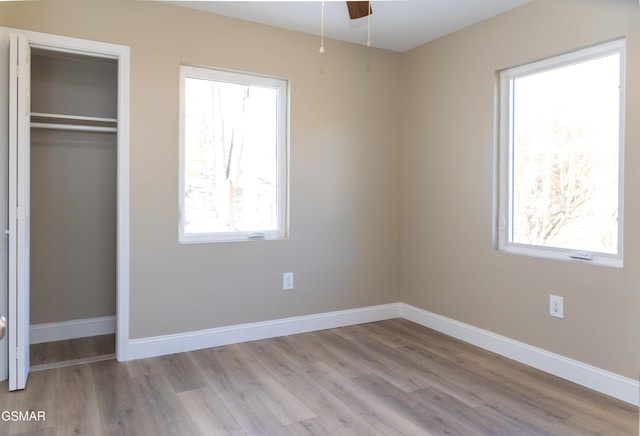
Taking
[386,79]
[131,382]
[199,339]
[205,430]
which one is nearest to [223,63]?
[386,79]

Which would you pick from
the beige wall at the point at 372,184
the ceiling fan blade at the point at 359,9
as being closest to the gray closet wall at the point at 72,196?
the beige wall at the point at 372,184

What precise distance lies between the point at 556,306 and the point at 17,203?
330 centimetres

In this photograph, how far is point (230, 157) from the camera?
3404 millimetres

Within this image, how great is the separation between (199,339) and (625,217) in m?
2.87

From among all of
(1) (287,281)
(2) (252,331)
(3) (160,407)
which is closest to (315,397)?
(3) (160,407)

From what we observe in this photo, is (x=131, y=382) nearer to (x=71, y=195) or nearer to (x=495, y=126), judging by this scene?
(x=71, y=195)

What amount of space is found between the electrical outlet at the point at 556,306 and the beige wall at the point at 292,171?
4.96ft

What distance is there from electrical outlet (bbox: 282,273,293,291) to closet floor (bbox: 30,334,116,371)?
1.33 m

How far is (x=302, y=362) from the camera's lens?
2.98 m

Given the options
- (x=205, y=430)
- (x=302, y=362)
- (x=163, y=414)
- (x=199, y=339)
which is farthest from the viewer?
(x=199, y=339)

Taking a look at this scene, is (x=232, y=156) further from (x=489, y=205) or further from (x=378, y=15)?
(x=489, y=205)

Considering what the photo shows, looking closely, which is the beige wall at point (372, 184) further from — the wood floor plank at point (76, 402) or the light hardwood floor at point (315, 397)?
the wood floor plank at point (76, 402)

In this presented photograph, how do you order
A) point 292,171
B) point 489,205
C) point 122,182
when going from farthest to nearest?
point 292,171 < point 489,205 < point 122,182

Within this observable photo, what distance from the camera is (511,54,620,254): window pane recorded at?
257cm
